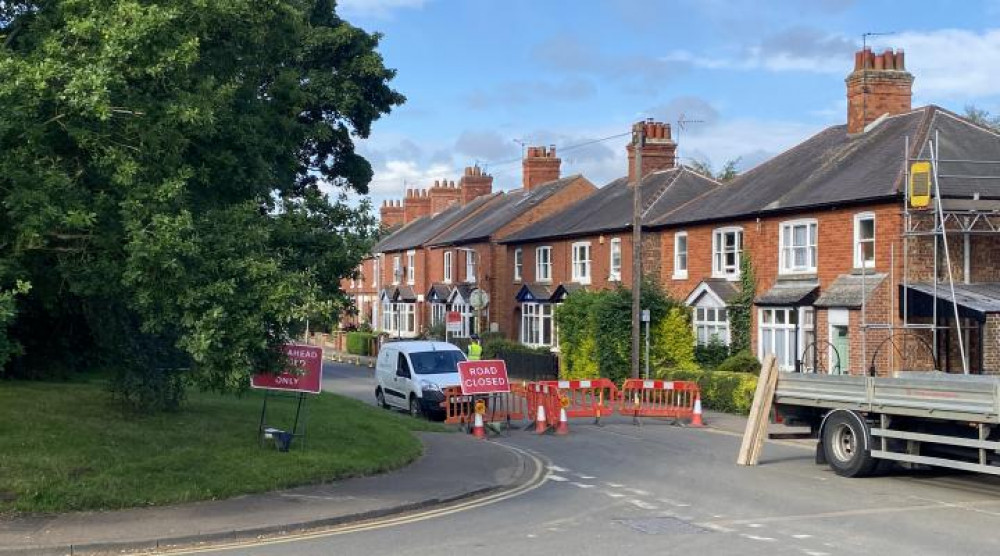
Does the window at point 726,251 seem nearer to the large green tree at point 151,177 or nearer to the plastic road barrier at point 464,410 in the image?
the plastic road barrier at point 464,410

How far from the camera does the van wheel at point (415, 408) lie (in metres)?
27.8

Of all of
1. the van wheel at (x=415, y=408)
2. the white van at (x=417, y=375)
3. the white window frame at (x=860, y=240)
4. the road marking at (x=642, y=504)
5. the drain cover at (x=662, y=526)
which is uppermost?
the white window frame at (x=860, y=240)

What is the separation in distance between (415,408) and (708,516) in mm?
16072

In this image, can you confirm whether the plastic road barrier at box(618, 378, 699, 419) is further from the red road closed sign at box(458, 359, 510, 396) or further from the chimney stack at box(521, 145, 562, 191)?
the chimney stack at box(521, 145, 562, 191)

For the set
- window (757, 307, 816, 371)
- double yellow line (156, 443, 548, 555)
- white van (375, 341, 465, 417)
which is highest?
window (757, 307, 816, 371)

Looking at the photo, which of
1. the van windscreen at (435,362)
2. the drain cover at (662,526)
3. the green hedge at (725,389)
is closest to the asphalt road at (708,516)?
the drain cover at (662,526)

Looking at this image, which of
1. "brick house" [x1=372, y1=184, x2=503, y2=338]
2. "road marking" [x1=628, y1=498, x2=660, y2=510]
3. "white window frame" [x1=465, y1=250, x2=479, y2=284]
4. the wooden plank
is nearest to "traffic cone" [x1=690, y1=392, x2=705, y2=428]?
the wooden plank

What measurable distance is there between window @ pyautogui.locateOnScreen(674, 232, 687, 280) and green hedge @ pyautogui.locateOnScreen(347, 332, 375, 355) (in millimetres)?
34696

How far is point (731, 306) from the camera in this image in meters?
34.3

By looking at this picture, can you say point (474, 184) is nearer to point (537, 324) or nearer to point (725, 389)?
point (537, 324)

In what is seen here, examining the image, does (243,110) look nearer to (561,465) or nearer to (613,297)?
(561,465)

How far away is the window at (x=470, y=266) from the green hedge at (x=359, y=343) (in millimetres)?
12855

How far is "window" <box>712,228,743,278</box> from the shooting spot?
34875 mm

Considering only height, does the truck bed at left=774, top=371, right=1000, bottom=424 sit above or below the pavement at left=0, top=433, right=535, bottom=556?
above
